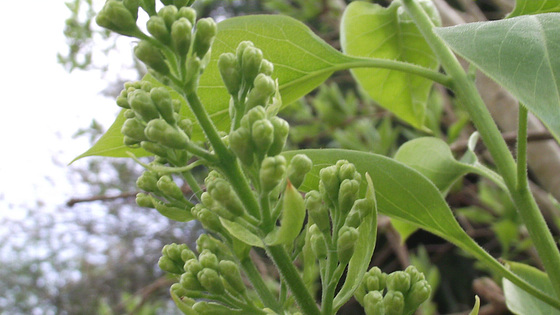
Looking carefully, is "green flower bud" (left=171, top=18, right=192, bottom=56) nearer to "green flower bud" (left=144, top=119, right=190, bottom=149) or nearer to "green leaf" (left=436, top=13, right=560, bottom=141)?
"green flower bud" (left=144, top=119, right=190, bottom=149)

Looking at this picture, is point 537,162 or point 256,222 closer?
point 256,222

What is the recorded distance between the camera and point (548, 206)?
1.33m

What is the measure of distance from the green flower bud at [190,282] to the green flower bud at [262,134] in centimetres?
12

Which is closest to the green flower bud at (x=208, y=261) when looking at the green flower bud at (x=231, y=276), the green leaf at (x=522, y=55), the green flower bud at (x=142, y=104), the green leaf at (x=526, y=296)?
the green flower bud at (x=231, y=276)

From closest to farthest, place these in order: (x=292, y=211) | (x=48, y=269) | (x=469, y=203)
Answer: (x=292, y=211)
(x=469, y=203)
(x=48, y=269)

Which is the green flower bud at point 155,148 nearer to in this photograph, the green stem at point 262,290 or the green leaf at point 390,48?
the green stem at point 262,290

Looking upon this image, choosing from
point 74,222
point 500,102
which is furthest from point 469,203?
point 74,222

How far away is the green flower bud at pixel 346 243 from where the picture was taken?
1.16 ft

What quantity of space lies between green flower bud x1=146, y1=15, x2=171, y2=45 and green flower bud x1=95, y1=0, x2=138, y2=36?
26 millimetres

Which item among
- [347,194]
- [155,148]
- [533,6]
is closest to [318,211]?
[347,194]

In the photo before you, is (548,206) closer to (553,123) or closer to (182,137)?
(553,123)

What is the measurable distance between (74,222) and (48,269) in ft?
1.72

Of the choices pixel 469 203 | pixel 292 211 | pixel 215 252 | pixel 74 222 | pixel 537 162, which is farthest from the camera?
pixel 74 222

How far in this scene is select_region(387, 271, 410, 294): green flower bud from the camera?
1.26 feet
